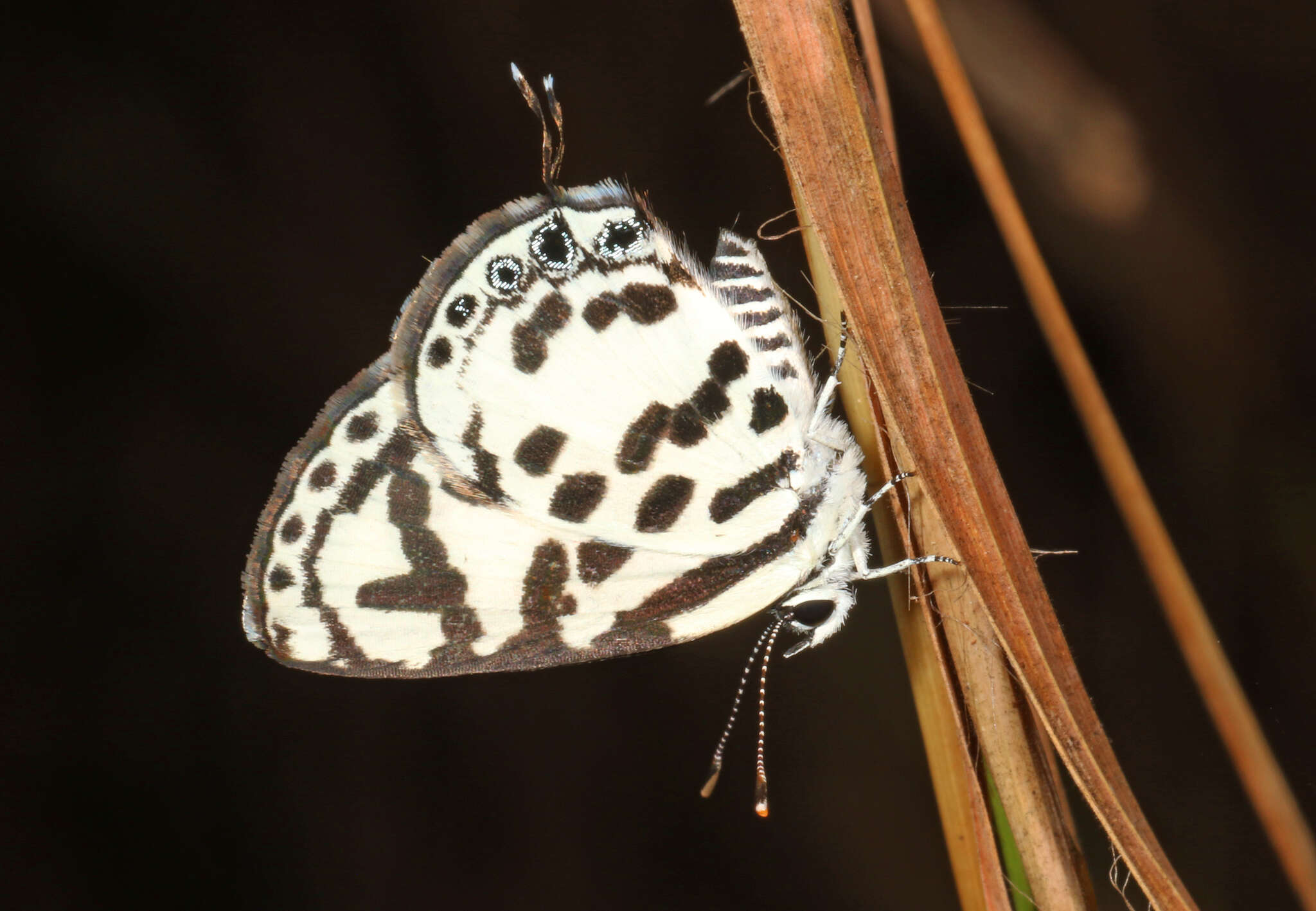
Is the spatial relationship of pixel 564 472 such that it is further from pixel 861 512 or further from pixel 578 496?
pixel 861 512

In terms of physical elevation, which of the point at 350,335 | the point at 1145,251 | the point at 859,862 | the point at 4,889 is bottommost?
the point at 859,862

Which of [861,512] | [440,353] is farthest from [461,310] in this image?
[861,512]

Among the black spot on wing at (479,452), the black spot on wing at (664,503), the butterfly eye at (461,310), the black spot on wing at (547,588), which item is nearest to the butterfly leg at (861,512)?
the black spot on wing at (664,503)

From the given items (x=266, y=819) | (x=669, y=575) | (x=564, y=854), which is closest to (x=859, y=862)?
(x=564, y=854)

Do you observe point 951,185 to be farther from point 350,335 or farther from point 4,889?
point 4,889

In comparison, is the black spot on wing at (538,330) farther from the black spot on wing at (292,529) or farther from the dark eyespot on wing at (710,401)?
the black spot on wing at (292,529)
